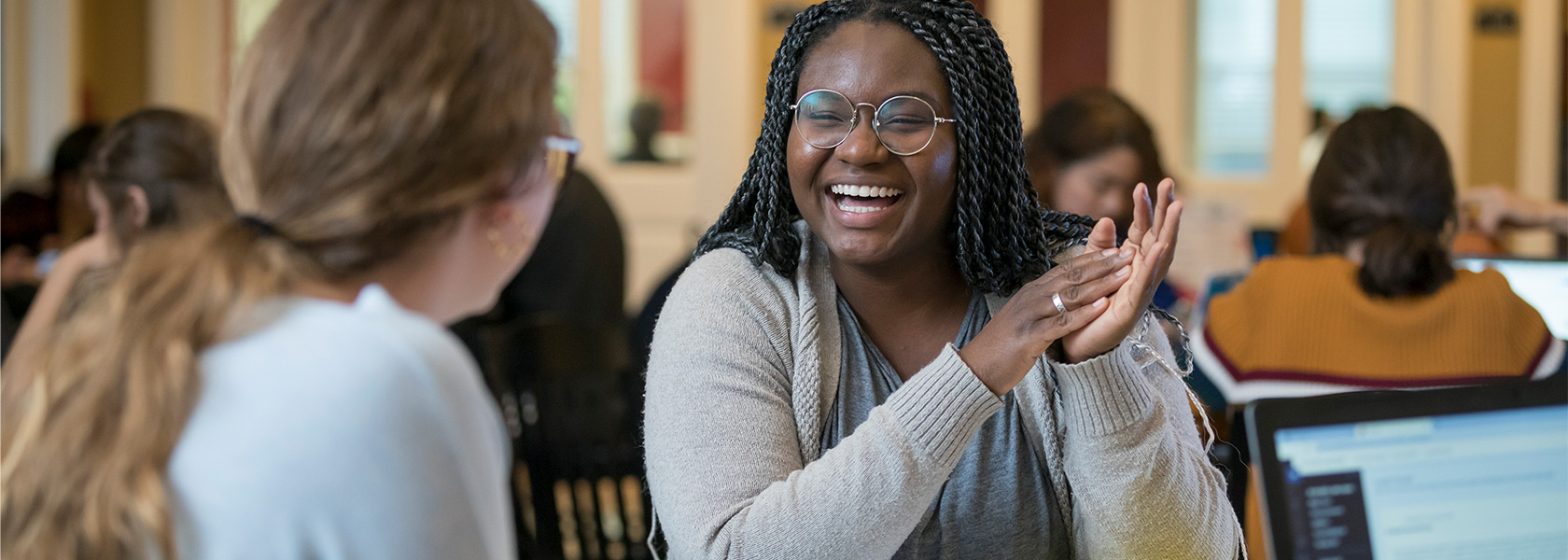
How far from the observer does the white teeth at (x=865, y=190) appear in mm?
1369

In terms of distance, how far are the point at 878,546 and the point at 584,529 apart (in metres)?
1.44

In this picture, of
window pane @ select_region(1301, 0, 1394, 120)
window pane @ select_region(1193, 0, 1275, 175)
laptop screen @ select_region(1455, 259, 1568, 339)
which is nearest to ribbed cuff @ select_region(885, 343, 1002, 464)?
laptop screen @ select_region(1455, 259, 1568, 339)

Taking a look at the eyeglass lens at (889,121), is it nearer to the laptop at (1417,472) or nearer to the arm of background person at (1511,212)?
the laptop at (1417,472)

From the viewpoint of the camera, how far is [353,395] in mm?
728

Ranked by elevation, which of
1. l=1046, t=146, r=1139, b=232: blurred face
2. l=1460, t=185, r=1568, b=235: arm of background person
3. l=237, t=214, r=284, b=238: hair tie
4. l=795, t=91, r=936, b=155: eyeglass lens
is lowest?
l=1460, t=185, r=1568, b=235: arm of background person

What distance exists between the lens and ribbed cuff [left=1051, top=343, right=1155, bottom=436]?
1.22 metres

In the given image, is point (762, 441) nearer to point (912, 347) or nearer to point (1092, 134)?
point (912, 347)

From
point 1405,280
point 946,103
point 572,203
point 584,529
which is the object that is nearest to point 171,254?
point 946,103

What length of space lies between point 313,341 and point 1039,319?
678 mm

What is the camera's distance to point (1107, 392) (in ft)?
4.03

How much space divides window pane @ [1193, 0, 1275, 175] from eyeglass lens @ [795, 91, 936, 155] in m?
4.43

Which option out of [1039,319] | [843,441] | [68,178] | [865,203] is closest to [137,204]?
[68,178]

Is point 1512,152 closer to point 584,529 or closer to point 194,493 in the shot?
point 584,529

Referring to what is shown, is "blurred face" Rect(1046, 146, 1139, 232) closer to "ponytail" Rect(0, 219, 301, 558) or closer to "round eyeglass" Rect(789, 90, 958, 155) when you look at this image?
"round eyeglass" Rect(789, 90, 958, 155)
